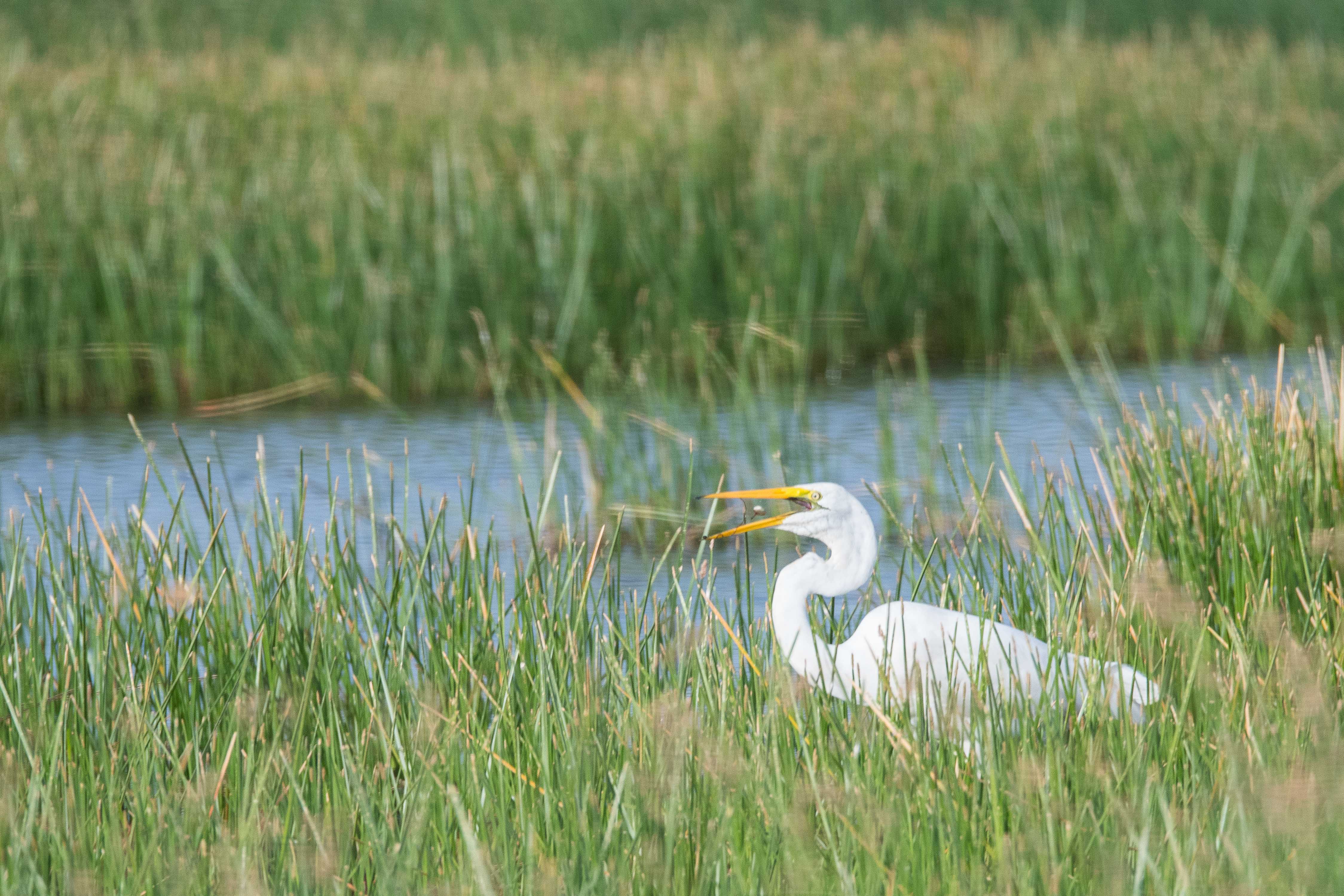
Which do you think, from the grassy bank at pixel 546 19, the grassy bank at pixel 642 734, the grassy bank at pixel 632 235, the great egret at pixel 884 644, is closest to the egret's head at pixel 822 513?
the great egret at pixel 884 644

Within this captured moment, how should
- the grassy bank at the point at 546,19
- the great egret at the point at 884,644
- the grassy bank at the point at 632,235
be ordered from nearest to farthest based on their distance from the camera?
the great egret at the point at 884,644 → the grassy bank at the point at 632,235 → the grassy bank at the point at 546,19

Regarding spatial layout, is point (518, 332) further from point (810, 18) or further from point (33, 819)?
point (810, 18)

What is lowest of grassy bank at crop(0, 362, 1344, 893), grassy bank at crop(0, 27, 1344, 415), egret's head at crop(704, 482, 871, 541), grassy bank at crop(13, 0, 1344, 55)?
grassy bank at crop(0, 362, 1344, 893)

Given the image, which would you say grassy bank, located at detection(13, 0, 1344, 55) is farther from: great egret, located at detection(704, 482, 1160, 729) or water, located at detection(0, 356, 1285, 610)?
great egret, located at detection(704, 482, 1160, 729)

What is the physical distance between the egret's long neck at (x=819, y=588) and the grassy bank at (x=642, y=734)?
0.21ft

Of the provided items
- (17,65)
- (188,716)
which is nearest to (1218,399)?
(188,716)

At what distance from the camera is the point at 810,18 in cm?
1438

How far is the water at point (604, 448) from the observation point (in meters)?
4.61

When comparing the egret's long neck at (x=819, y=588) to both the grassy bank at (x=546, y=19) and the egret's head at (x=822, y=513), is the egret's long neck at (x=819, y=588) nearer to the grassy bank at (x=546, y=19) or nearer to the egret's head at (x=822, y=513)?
the egret's head at (x=822, y=513)

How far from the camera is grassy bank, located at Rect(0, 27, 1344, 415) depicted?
6453 mm

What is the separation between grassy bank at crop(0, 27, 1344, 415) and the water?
238 millimetres

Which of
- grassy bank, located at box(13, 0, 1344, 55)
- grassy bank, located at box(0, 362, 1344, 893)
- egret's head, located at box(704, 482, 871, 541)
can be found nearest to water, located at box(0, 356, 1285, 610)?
grassy bank, located at box(0, 362, 1344, 893)

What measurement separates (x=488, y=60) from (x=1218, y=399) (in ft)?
28.7

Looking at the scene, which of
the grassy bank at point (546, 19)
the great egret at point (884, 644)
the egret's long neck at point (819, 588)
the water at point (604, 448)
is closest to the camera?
the great egret at point (884, 644)
